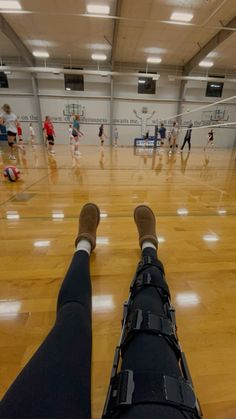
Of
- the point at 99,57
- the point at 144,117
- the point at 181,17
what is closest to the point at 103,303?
the point at 181,17

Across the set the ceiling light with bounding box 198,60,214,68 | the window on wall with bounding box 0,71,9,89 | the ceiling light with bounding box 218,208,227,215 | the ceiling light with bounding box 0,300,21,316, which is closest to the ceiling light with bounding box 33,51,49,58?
the window on wall with bounding box 0,71,9,89

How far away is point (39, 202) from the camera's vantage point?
2.08m

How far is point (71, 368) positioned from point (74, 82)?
579 inches

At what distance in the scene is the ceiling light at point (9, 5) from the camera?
22.6ft

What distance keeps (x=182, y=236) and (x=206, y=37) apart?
11606 millimetres

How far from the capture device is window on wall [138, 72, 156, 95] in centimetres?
1306

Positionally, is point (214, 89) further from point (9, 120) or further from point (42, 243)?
point (42, 243)

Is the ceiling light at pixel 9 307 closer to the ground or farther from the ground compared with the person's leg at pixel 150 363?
closer to the ground

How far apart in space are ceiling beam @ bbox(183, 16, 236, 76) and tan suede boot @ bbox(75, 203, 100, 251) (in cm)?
918

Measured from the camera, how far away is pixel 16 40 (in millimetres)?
9609

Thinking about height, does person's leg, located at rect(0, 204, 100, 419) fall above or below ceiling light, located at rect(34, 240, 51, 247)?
above

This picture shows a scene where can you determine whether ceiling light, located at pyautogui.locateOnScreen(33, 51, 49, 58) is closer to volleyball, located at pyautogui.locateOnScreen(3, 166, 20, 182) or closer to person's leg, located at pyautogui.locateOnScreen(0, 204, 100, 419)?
volleyball, located at pyautogui.locateOnScreen(3, 166, 20, 182)

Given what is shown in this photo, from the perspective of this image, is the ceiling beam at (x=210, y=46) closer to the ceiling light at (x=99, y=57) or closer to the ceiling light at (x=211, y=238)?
the ceiling light at (x=99, y=57)

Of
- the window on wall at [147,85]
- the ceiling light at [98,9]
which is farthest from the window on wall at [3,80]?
the window on wall at [147,85]
